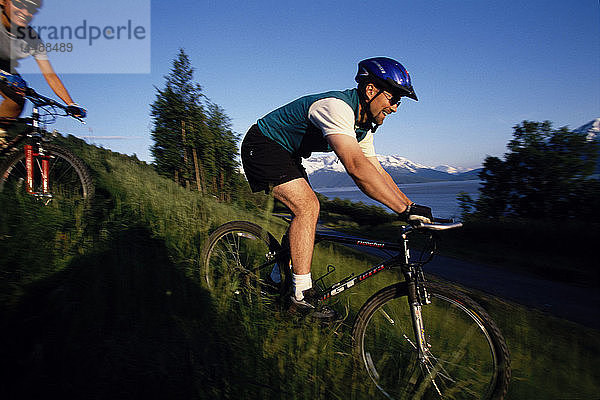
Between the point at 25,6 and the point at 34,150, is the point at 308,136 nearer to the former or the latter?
the point at 34,150

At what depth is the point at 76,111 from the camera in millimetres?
3738

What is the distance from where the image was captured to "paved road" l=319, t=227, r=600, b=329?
6.63 metres

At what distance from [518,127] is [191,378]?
36645 mm

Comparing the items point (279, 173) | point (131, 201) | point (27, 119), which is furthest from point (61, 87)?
point (279, 173)

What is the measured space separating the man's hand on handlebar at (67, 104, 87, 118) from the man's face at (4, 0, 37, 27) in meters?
0.87

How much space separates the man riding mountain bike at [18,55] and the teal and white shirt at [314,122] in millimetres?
2541

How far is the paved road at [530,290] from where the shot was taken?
6.63 metres

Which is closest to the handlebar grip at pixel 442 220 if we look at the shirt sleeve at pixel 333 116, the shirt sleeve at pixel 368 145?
the shirt sleeve at pixel 333 116

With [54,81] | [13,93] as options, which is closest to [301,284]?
[54,81]

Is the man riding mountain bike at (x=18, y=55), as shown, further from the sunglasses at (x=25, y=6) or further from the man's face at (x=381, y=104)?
the man's face at (x=381, y=104)

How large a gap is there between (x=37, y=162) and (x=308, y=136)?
10.3 feet

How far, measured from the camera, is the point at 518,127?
99.3 feet

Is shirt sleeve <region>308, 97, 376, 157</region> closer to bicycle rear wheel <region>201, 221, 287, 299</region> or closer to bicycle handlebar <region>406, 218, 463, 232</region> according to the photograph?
bicycle handlebar <region>406, 218, 463, 232</region>

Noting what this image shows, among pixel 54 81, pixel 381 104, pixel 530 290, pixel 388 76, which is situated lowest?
pixel 530 290
